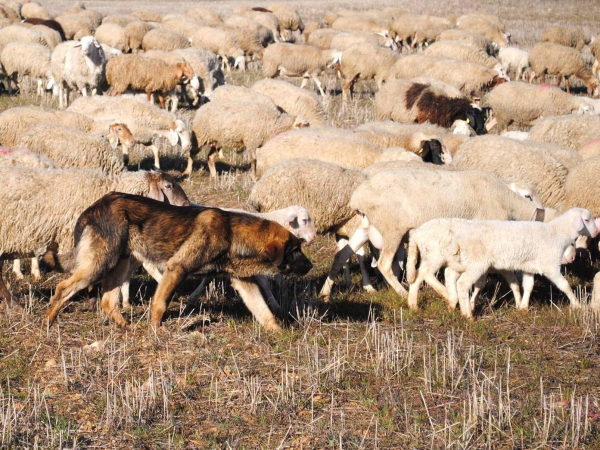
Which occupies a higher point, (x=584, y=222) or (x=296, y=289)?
(x=584, y=222)

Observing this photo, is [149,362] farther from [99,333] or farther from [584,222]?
[584,222]

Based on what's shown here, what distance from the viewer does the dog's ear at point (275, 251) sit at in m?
6.86

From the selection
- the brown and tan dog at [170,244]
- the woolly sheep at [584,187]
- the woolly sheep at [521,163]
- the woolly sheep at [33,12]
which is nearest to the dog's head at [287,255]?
the brown and tan dog at [170,244]

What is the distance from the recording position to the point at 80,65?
64.5 ft

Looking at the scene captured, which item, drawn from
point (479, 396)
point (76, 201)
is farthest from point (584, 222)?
point (76, 201)

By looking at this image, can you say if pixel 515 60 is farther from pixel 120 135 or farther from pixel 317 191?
pixel 317 191

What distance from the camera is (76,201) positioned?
26.7ft

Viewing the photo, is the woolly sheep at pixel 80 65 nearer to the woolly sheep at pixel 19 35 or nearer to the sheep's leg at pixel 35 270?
the woolly sheep at pixel 19 35

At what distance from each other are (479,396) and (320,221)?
374 centimetres

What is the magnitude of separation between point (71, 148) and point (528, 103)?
10.8 m

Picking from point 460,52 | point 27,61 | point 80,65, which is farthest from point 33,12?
point 460,52

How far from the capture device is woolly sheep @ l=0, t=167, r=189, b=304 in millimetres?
7691

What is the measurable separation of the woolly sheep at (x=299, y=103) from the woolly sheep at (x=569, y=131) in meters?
4.50

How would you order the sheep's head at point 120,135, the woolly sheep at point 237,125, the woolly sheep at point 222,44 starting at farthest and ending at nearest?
the woolly sheep at point 222,44
the woolly sheep at point 237,125
the sheep's head at point 120,135
